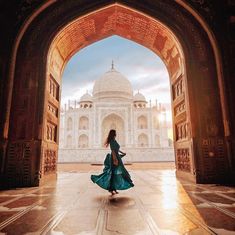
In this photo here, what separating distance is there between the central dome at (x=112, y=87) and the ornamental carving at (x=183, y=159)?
2428 cm

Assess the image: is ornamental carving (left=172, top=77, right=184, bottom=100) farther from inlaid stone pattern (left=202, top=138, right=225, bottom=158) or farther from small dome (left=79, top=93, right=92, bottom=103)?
small dome (left=79, top=93, right=92, bottom=103)

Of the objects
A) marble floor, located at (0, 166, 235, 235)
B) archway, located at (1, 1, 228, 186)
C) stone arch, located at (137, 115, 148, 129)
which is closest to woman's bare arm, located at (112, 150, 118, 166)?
marble floor, located at (0, 166, 235, 235)

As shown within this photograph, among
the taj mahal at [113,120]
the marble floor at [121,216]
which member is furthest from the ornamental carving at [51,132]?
the taj mahal at [113,120]

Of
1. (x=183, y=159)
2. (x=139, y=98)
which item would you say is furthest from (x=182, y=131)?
(x=139, y=98)

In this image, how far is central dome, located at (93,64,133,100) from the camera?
29641 mm


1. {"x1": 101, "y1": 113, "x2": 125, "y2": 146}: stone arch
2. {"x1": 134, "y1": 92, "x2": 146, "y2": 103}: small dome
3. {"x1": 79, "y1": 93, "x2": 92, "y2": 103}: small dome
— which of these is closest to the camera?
{"x1": 101, "y1": 113, "x2": 125, "y2": 146}: stone arch

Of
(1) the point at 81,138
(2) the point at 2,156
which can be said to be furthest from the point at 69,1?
(1) the point at 81,138

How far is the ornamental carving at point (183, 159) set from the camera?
4877 millimetres

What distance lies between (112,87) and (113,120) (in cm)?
494

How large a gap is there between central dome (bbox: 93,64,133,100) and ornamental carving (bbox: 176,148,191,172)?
24.3 meters

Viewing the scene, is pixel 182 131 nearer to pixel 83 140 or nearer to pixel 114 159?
pixel 114 159

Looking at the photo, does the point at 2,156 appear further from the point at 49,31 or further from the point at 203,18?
the point at 203,18

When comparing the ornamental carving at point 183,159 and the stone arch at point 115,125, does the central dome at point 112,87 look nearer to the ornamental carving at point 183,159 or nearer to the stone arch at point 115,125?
the stone arch at point 115,125

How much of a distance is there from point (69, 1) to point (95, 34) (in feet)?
4.28
